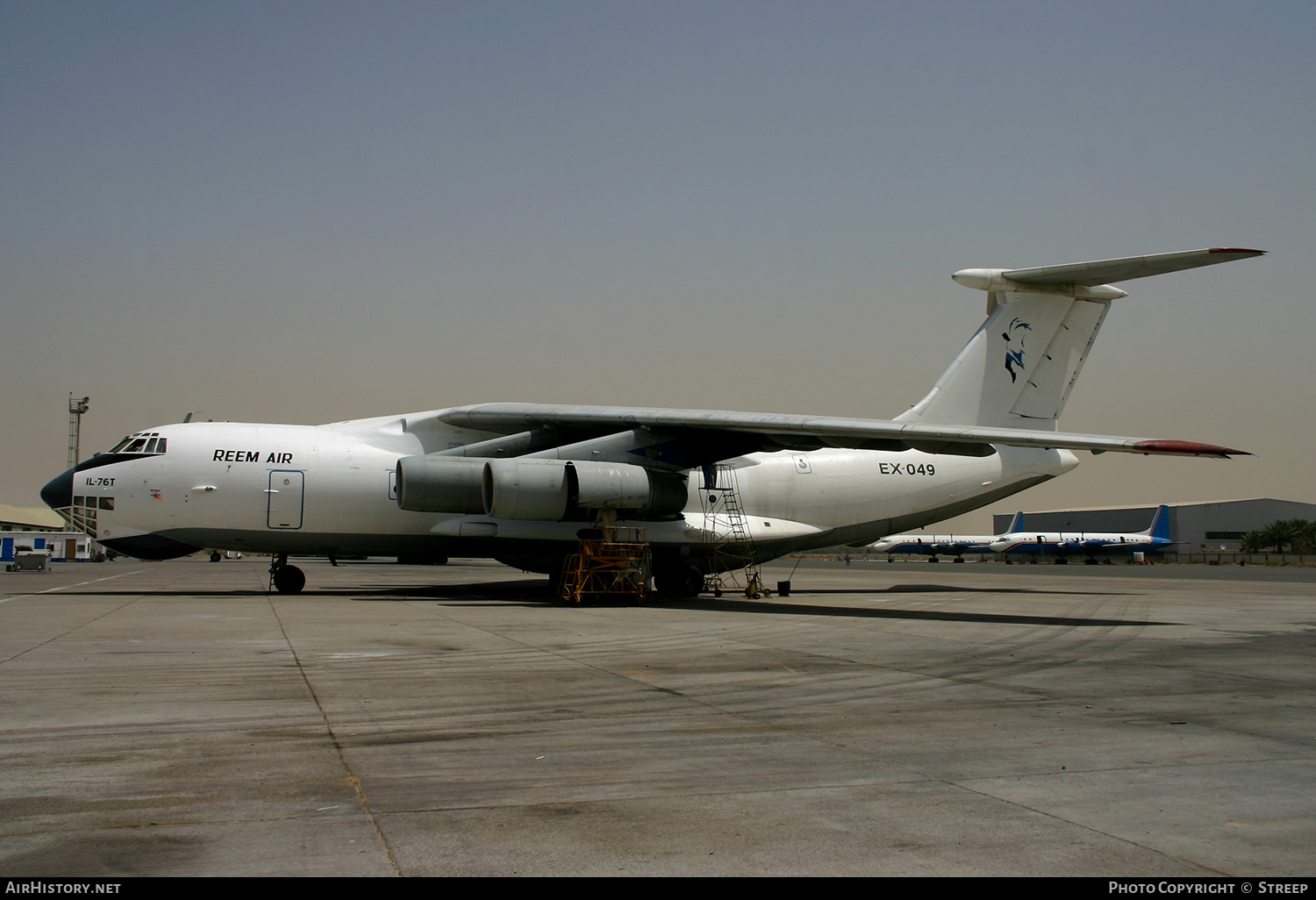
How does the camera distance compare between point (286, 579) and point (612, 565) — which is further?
point (286, 579)

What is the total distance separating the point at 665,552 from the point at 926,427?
5.56 meters

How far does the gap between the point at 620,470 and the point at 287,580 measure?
6.63 meters

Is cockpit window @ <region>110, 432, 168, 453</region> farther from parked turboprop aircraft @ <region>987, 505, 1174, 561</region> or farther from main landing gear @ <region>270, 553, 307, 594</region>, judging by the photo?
parked turboprop aircraft @ <region>987, 505, 1174, 561</region>

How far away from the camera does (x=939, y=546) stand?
70.3 metres

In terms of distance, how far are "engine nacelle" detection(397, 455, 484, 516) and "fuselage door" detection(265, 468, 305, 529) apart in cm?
187

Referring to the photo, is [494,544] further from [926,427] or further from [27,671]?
[27,671]

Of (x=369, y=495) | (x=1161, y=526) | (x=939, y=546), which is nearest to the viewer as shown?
(x=369, y=495)

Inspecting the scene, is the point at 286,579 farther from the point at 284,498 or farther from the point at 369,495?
the point at 369,495

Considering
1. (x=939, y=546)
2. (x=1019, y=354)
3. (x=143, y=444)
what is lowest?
(x=939, y=546)

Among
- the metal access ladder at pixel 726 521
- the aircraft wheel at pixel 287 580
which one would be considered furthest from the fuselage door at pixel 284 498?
the metal access ladder at pixel 726 521

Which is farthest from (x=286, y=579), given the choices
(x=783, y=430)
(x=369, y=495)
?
(x=783, y=430)

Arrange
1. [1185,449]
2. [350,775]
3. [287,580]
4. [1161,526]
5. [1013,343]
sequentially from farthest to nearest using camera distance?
[1161,526] < [1013,343] < [287,580] < [1185,449] < [350,775]

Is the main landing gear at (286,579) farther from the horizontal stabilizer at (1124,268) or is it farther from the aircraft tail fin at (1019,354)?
the horizontal stabilizer at (1124,268)

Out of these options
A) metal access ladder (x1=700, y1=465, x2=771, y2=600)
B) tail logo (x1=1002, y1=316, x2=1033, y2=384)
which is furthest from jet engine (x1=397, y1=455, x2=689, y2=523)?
→ tail logo (x1=1002, y1=316, x2=1033, y2=384)
